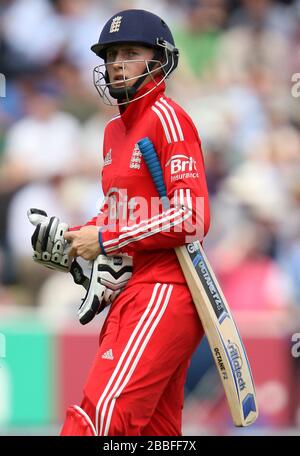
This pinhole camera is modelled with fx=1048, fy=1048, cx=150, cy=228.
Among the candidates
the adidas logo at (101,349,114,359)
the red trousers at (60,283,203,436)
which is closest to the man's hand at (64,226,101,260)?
the red trousers at (60,283,203,436)

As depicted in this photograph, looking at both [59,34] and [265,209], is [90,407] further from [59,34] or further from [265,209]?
[59,34]

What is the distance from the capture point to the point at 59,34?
8.96 m

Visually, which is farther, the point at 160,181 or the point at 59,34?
the point at 59,34

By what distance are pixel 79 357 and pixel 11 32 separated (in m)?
3.37

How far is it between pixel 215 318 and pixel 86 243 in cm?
62

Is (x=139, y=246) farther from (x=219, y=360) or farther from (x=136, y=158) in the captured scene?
(x=219, y=360)

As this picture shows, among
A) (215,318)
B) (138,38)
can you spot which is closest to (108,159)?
(138,38)

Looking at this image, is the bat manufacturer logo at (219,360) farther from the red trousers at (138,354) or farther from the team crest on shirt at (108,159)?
the team crest on shirt at (108,159)

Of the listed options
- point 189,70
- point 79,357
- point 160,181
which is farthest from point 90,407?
point 189,70

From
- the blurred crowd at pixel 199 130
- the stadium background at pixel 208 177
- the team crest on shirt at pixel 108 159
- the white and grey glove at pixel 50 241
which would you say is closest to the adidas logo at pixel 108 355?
the white and grey glove at pixel 50 241

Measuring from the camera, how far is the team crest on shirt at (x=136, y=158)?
428cm

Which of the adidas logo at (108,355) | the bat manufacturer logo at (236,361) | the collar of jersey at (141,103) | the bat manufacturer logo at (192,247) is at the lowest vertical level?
the bat manufacturer logo at (236,361)

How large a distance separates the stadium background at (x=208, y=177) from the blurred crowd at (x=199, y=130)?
0.04 ft

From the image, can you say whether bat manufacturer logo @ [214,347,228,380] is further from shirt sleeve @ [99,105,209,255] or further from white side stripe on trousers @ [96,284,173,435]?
shirt sleeve @ [99,105,209,255]
